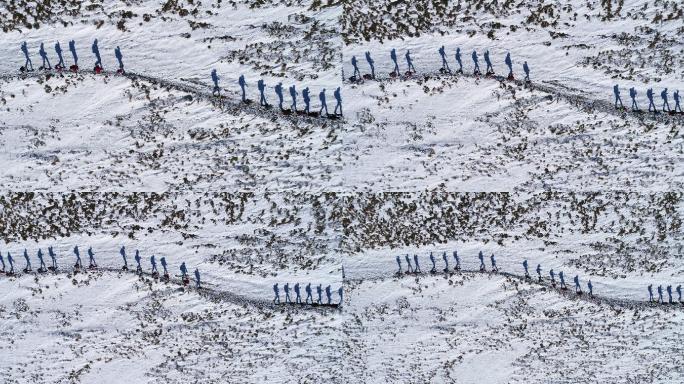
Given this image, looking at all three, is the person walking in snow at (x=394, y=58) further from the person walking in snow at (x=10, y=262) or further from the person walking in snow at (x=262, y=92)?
the person walking in snow at (x=10, y=262)

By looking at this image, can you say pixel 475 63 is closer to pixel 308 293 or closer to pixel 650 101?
pixel 650 101

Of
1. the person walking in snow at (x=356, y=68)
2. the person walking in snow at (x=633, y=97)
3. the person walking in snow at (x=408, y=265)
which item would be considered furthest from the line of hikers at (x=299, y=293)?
the person walking in snow at (x=633, y=97)

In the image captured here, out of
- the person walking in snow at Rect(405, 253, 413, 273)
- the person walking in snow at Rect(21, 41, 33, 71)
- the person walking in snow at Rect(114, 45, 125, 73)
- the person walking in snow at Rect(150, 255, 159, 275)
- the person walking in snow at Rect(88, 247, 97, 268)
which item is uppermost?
the person walking in snow at Rect(21, 41, 33, 71)

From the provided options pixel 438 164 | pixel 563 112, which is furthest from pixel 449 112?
pixel 563 112

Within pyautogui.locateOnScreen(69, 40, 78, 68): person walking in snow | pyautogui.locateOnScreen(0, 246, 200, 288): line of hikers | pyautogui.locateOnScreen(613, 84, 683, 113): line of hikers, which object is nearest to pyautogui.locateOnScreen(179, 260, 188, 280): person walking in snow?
pyautogui.locateOnScreen(0, 246, 200, 288): line of hikers

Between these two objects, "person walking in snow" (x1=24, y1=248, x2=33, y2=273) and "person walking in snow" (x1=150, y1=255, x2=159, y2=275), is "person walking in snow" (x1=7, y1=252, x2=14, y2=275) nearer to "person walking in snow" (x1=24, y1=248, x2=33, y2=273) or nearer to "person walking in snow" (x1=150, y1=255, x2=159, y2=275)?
"person walking in snow" (x1=24, y1=248, x2=33, y2=273)

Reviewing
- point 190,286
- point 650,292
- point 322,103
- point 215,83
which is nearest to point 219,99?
point 215,83

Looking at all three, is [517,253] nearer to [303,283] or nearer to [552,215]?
[552,215]
